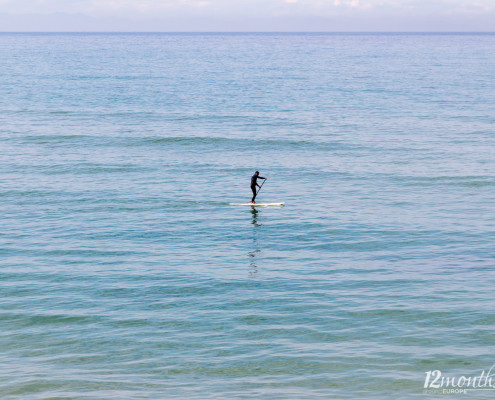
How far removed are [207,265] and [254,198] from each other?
37.8 feet

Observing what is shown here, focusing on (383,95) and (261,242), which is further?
(383,95)

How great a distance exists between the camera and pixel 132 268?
33250 millimetres

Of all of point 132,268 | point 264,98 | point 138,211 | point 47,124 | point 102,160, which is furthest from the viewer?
point 264,98

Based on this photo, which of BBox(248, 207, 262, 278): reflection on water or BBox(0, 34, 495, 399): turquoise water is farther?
BBox(248, 207, 262, 278): reflection on water

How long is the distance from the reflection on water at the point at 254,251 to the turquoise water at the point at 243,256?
188 millimetres

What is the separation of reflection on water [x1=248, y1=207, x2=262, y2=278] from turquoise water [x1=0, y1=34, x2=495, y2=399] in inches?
7.4

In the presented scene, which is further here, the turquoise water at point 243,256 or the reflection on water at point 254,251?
the reflection on water at point 254,251

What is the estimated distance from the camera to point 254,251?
3597cm

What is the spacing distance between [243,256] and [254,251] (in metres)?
1.04

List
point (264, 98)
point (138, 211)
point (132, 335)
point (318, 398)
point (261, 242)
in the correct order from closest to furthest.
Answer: point (318, 398) < point (132, 335) < point (261, 242) < point (138, 211) < point (264, 98)

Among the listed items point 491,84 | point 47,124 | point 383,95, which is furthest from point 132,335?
point 491,84

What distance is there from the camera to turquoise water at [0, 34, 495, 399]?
75.5 feet

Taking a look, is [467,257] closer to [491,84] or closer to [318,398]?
[318,398]

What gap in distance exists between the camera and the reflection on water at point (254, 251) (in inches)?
1297
